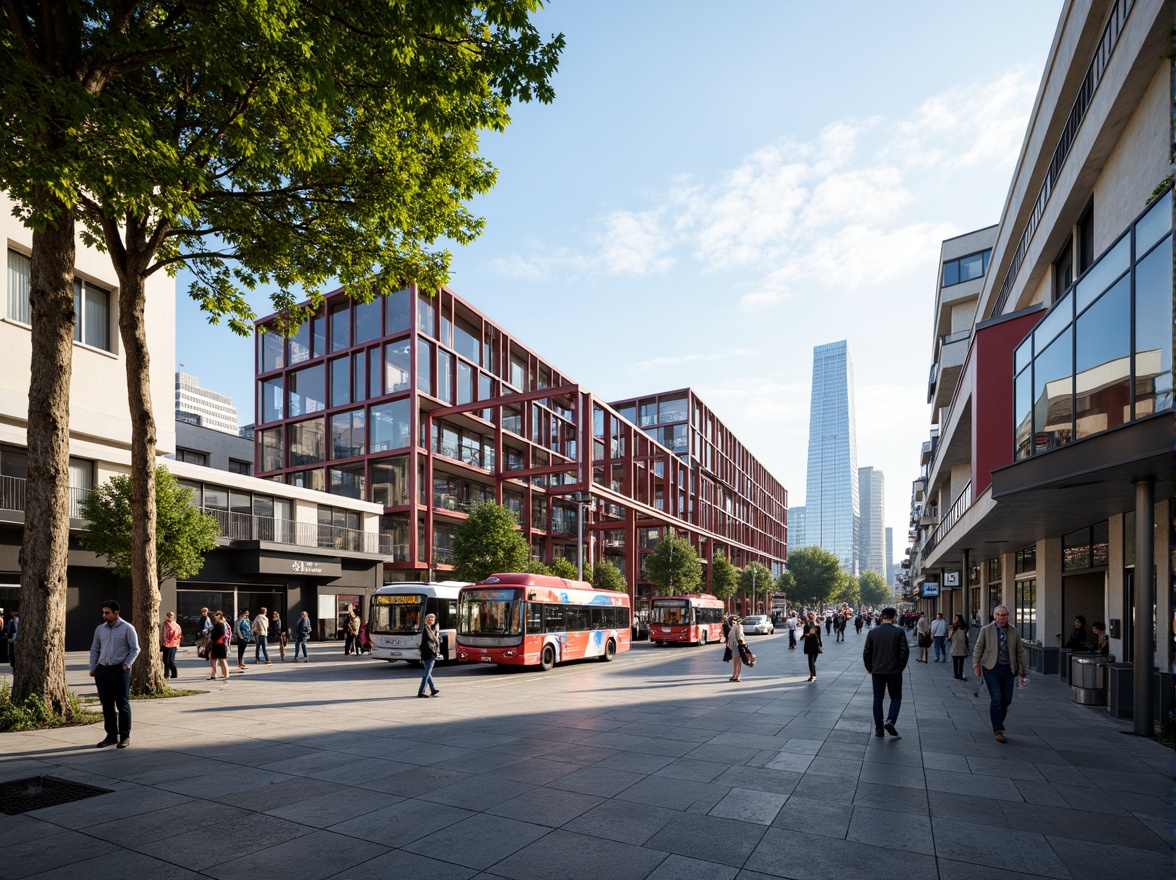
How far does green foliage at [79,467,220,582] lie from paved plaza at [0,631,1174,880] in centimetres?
943

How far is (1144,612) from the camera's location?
11.1 meters

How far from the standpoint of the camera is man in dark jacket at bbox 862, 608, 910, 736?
10781mm

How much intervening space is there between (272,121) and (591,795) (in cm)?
1115

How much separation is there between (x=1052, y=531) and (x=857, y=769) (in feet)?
48.1

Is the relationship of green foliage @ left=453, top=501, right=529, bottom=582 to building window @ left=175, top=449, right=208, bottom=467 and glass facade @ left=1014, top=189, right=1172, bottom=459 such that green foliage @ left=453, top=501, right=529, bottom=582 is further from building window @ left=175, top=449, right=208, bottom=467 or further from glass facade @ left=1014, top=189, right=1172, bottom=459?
glass facade @ left=1014, top=189, right=1172, bottom=459

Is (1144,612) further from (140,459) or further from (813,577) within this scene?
(813,577)

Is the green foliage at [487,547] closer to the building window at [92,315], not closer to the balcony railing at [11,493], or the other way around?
the balcony railing at [11,493]

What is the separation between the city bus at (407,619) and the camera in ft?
73.2

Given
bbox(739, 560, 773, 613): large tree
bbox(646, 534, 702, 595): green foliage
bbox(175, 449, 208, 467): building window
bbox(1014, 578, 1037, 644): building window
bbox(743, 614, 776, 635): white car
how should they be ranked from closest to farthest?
bbox(1014, 578, 1037, 644): building window < bbox(175, 449, 208, 467): building window < bbox(743, 614, 776, 635): white car < bbox(646, 534, 702, 595): green foliage < bbox(739, 560, 773, 613): large tree

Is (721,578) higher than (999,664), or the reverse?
(999,664)

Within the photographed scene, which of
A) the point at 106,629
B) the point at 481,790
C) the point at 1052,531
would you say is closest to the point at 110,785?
the point at 106,629

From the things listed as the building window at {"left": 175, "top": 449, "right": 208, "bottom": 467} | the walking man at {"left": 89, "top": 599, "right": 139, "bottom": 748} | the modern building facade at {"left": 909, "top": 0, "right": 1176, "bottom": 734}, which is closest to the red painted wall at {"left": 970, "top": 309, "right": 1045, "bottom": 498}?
the modern building facade at {"left": 909, "top": 0, "right": 1176, "bottom": 734}

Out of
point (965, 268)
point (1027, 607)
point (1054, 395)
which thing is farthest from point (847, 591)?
point (1054, 395)

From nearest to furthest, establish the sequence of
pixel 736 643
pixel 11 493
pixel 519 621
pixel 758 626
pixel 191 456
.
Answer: pixel 736 643 < pixel 519 621 < pixel 11 493 < pixel 191 456 < pixel 758 626
